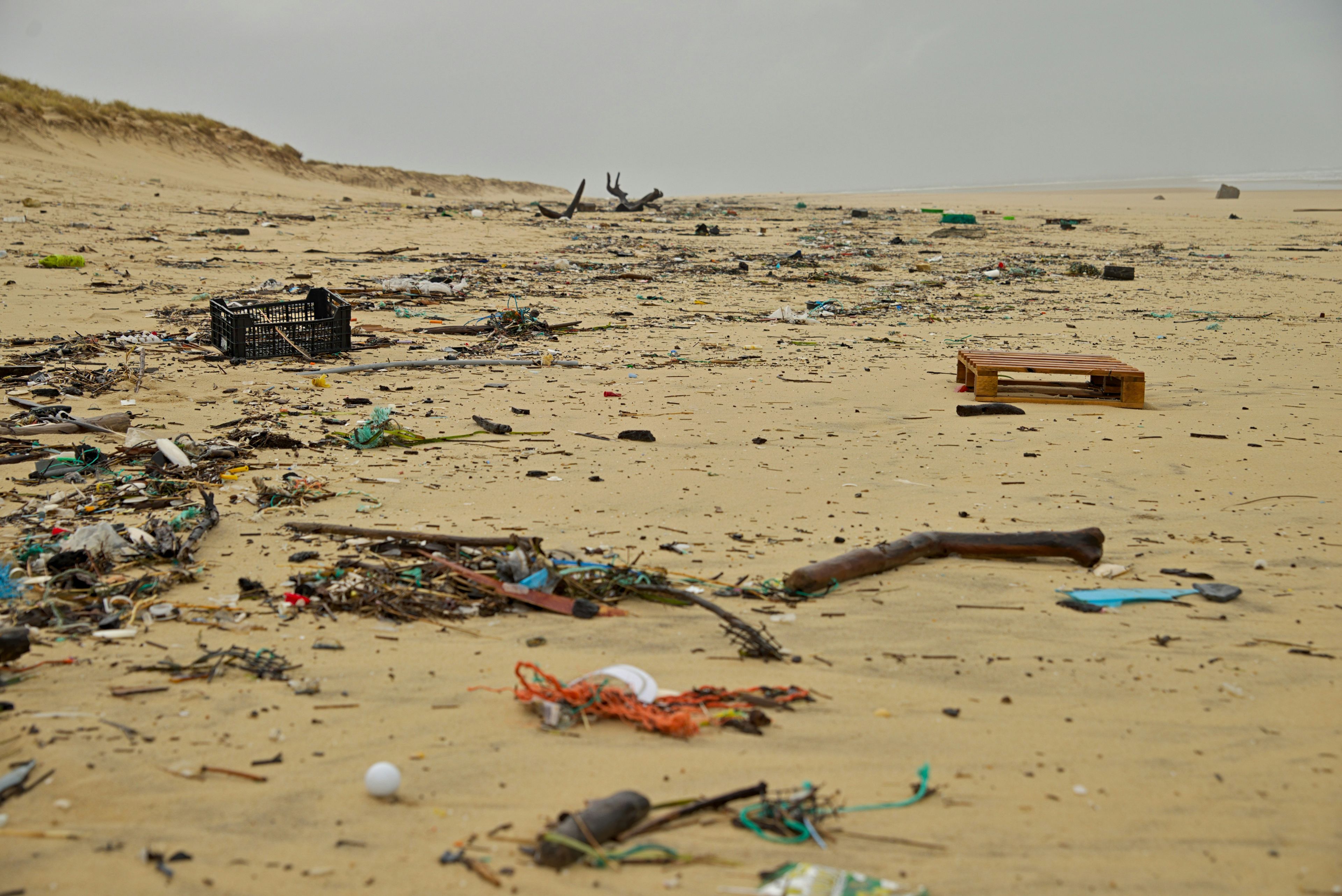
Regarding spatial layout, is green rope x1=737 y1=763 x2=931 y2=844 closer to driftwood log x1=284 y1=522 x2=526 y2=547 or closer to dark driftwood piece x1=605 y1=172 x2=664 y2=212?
driftwood log x1=284 y1=522 x2=526 y2=547

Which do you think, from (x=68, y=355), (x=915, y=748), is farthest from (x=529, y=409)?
(x=915, y=748)

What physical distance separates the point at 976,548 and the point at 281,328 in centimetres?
546

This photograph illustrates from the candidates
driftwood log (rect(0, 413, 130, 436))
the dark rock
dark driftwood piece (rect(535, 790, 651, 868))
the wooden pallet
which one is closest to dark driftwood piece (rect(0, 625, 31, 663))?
dark driftwood piece (rect(535, 790, 651, 868))

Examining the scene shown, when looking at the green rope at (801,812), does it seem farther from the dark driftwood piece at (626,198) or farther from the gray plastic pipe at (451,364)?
the dark driftwood piece at (626,198)

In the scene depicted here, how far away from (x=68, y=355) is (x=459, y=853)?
613 centimetres

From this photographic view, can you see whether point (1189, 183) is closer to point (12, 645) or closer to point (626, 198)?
point (626, 198)

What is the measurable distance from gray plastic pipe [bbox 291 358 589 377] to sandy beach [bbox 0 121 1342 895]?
0.06 metres

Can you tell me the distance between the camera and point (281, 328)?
274 inches

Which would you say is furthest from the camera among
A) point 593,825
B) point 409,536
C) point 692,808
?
point 409,536

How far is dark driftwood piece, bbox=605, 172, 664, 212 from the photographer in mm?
23297

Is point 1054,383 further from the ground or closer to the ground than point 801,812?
further from the ground

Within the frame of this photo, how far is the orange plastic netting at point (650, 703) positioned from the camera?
8.08ft

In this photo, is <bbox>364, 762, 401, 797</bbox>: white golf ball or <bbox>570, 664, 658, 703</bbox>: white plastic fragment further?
<bbox>570, 664, 658, 703</bbox>: white plastic fragment

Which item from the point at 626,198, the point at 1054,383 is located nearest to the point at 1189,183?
the point at 626,198
